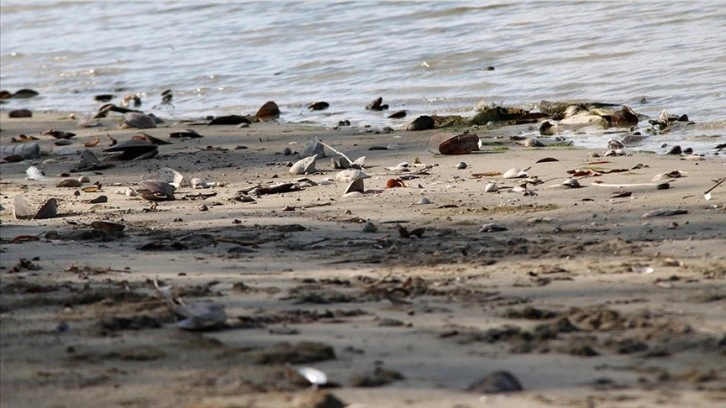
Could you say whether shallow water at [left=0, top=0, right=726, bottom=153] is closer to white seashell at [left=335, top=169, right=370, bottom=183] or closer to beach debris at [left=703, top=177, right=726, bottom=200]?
beach debris at [left=703, top=177, right=726, bottom=200]

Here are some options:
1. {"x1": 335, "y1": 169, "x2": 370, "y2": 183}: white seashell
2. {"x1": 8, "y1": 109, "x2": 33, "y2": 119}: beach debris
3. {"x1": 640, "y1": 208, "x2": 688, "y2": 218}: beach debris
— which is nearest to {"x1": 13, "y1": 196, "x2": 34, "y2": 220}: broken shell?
{"x1": 335, "y1": 169, "x2": 370, "y2": 183}: white seashell

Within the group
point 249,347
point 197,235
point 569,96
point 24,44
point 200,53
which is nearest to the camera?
point 249,347

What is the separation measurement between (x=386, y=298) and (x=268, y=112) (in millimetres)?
6770

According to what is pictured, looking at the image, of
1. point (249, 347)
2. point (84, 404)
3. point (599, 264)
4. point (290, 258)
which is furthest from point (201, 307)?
point (599, 264)

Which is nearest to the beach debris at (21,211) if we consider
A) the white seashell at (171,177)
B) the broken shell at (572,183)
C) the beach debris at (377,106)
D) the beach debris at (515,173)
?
the white seashell at (171,177)

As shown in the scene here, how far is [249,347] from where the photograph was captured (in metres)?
2.93

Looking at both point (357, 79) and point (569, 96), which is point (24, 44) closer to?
point (357, 79)

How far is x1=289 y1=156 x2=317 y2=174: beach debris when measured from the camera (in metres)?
6.75

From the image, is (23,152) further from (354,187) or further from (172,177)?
(354,187)

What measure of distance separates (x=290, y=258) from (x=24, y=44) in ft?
49.9

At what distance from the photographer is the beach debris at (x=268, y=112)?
9941 millimetres

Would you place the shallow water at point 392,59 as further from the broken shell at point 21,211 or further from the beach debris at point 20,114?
the broken shell at point 21,211

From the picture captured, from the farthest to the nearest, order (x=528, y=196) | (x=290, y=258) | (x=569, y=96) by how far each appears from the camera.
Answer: (x=569, y=96), (x=528, y=196), (x=290, y=258)

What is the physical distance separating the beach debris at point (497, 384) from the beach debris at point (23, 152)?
20.9 feet
